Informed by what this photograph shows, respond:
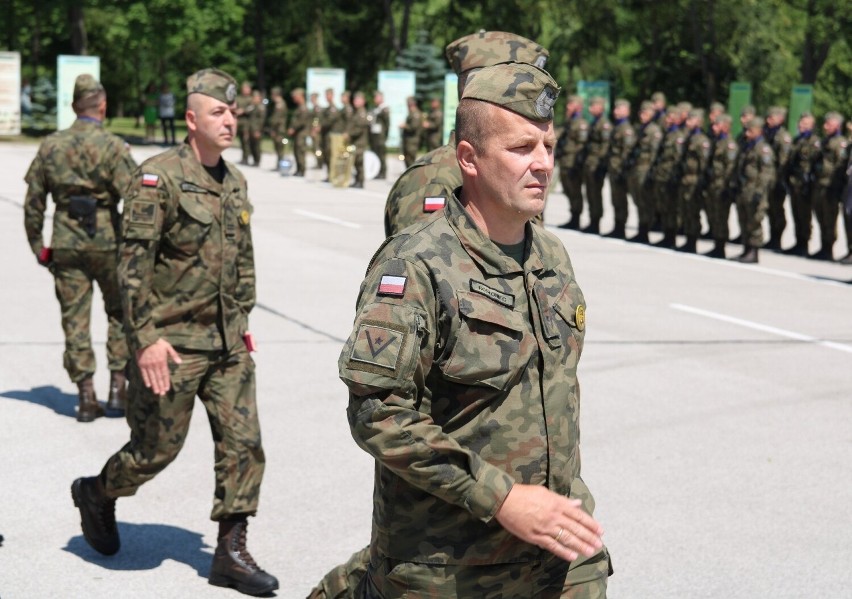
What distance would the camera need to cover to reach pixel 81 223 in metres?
8.43

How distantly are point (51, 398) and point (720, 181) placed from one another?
12.1m

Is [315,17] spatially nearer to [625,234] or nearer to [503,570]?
[625,234]

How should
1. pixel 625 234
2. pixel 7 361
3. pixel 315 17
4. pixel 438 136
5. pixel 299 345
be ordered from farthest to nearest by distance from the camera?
pixel 315 17 → pixel 438 136 → pixel 625 234 → pixel 299 345 → pixel 7 361

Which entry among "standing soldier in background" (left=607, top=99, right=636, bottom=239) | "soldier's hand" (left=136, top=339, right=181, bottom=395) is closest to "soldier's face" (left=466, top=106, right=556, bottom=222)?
"soldier's hand" (left=136, top=339, right=181, bottom=395)

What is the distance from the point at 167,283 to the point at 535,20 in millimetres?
50936

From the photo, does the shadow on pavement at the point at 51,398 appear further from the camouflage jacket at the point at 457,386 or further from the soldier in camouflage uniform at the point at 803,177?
the soldier in camouflage uniform at the point at 803,177

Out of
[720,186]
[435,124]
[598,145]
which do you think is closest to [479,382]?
[720,186]

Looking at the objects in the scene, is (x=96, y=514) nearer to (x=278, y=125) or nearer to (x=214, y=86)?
(x=214, y=86)

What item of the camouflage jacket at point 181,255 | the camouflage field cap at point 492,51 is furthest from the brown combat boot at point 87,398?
the camouflage field cap at point 492,51

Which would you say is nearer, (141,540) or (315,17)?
(141,540)

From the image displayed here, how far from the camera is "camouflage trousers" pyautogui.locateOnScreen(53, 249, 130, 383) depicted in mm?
8438

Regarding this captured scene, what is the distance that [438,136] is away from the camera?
31.9m

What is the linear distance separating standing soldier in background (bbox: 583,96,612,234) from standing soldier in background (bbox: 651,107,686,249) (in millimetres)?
1342

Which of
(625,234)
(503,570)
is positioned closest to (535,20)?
(625,234)
